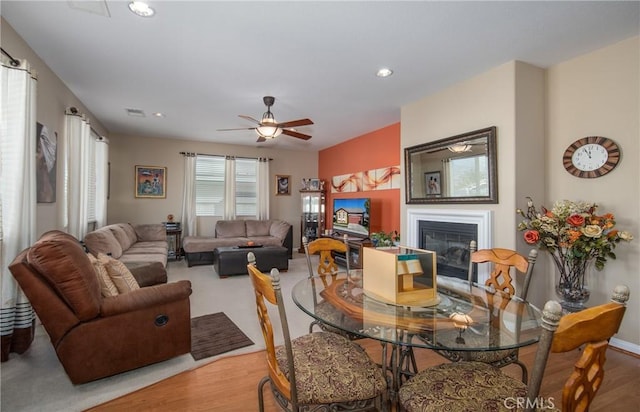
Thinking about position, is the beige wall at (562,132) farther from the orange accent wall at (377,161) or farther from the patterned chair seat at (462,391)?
the patterned chair seat at (462,391)

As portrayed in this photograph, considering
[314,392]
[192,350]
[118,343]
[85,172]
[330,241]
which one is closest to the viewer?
[314,392]

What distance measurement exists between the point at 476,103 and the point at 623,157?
1.34 meters

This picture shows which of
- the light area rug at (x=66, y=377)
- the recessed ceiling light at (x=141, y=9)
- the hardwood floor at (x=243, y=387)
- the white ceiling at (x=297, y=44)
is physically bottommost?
the hardwood floor at (x=243, y=387)

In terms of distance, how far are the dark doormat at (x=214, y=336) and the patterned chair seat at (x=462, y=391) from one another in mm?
1734

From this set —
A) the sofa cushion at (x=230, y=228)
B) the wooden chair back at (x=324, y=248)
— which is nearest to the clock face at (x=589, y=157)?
the wooden chair back at (x=324, y=248)

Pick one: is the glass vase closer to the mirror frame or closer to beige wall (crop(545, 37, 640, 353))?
beige wall (crop(545, 37, 640, 353))

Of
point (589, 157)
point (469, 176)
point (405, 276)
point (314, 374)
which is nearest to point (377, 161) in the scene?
point (469, 176)

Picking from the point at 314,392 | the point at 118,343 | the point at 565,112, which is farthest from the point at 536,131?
the point at 118,343

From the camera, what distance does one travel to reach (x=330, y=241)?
108 inches

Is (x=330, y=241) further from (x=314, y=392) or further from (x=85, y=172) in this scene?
(x=85, y=172)

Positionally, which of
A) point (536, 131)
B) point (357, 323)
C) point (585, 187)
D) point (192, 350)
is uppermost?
point (536, 131)

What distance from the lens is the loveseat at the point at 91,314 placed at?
1.82 m

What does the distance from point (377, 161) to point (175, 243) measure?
15.1 ft

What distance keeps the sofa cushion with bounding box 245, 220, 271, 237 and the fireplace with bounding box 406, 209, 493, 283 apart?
3731 millimetres
